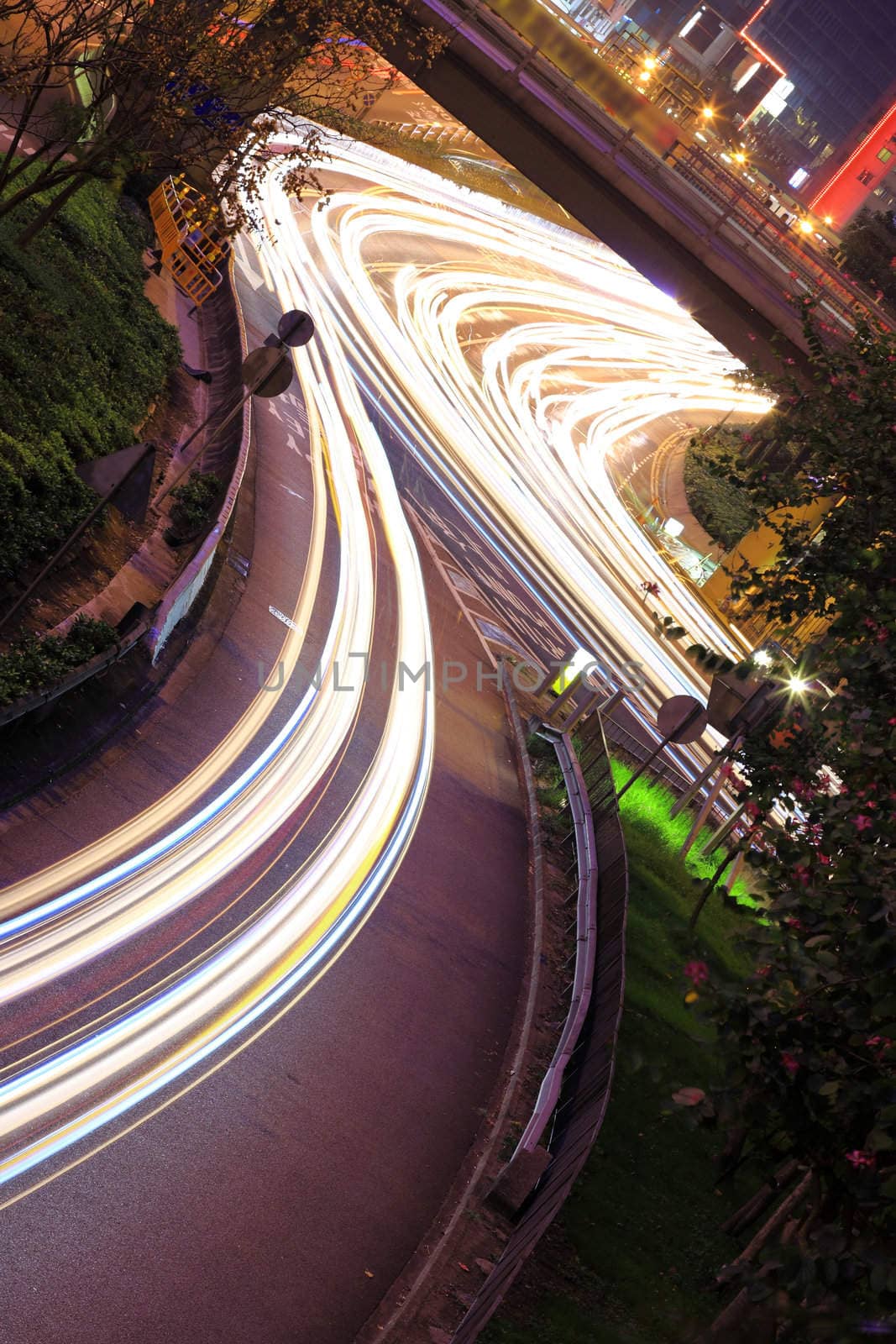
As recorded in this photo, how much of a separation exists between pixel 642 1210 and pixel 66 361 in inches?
623

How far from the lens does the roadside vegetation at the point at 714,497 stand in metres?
47.0

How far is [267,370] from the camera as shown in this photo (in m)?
19.6

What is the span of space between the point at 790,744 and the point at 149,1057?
9.39 meters

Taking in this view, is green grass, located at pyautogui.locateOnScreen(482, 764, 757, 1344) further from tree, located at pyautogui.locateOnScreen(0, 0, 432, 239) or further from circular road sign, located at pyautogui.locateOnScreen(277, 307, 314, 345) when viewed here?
tree, located at pyautogui.locateOnScreen(0, 0, 432, 239)

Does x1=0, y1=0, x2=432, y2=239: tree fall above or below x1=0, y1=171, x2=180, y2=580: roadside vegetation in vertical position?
above

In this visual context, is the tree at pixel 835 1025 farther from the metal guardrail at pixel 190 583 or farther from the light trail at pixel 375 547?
the metal guardrail at pixel 190 583

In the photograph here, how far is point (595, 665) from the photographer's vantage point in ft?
98.6

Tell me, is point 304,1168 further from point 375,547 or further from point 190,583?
point 375,547

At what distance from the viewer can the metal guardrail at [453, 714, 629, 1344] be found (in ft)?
30.8

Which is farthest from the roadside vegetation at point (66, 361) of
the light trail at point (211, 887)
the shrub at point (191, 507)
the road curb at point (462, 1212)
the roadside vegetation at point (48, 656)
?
the road curb at point (462, 1212)

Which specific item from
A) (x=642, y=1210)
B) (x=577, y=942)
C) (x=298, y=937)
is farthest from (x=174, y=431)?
(x=642, y=1210)

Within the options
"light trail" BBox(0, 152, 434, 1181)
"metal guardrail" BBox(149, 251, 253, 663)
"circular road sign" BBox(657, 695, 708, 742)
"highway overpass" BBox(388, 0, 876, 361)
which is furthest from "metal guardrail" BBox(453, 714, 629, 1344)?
"highway overpass" BBox(388, 0, 876, 361)

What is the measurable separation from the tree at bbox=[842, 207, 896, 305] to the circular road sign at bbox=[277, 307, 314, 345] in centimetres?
5784

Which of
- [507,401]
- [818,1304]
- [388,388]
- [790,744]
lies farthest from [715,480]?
[818,1304]
